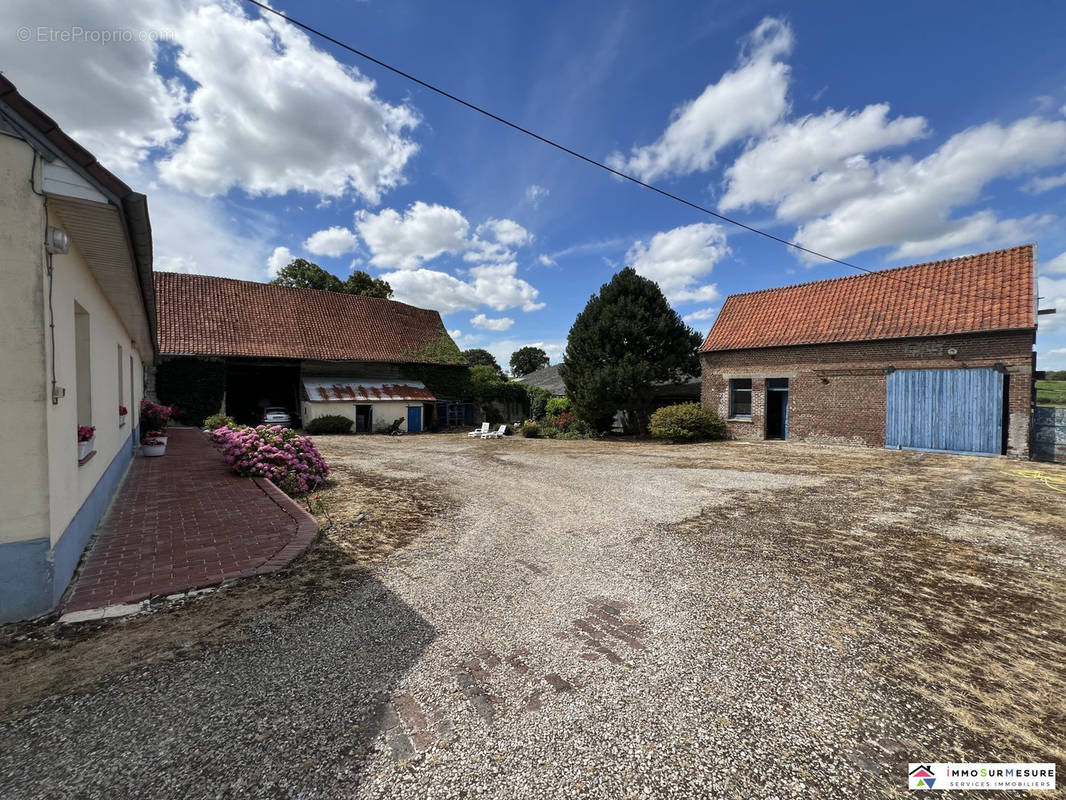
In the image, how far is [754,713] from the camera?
2.33 m

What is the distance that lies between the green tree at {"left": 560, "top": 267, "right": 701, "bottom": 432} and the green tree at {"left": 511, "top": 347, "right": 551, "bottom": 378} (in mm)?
49534

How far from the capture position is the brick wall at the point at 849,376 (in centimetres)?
1265

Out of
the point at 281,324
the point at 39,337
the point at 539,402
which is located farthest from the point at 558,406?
the point at 39,337

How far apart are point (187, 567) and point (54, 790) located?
247 cm

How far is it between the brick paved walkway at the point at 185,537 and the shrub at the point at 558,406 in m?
17.0

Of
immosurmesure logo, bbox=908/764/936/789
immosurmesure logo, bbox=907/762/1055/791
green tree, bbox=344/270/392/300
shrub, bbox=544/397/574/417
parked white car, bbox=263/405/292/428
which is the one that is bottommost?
immosurmesure logo, bbox=907/762/1055/791

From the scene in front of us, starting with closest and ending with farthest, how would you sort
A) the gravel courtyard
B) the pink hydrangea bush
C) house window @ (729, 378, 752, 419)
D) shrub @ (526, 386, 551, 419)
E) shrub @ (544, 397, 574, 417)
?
the gravel courtyard, the pink hydrangea bush, house window @ (729, 378, 752, 419), shrub @ (544, 397, 574, 417), shrub @ (526, 386, 551, 419)

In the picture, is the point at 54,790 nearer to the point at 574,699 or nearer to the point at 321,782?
the point at 321,782

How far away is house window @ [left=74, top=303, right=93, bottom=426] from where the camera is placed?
17.0 ft

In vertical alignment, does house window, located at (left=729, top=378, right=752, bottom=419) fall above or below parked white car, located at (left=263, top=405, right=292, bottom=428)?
above

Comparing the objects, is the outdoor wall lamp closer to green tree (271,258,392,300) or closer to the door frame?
the door frame

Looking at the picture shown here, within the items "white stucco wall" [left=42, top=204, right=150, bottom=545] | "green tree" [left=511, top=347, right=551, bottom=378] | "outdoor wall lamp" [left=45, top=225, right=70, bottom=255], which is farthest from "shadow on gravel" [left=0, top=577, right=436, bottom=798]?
"green tree" [left=511, top=347, right=551, bottom=378]

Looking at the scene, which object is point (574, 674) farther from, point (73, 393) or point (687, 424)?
point (687, 424)

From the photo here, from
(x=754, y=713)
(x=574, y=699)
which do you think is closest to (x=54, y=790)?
(x=574, y=699)
